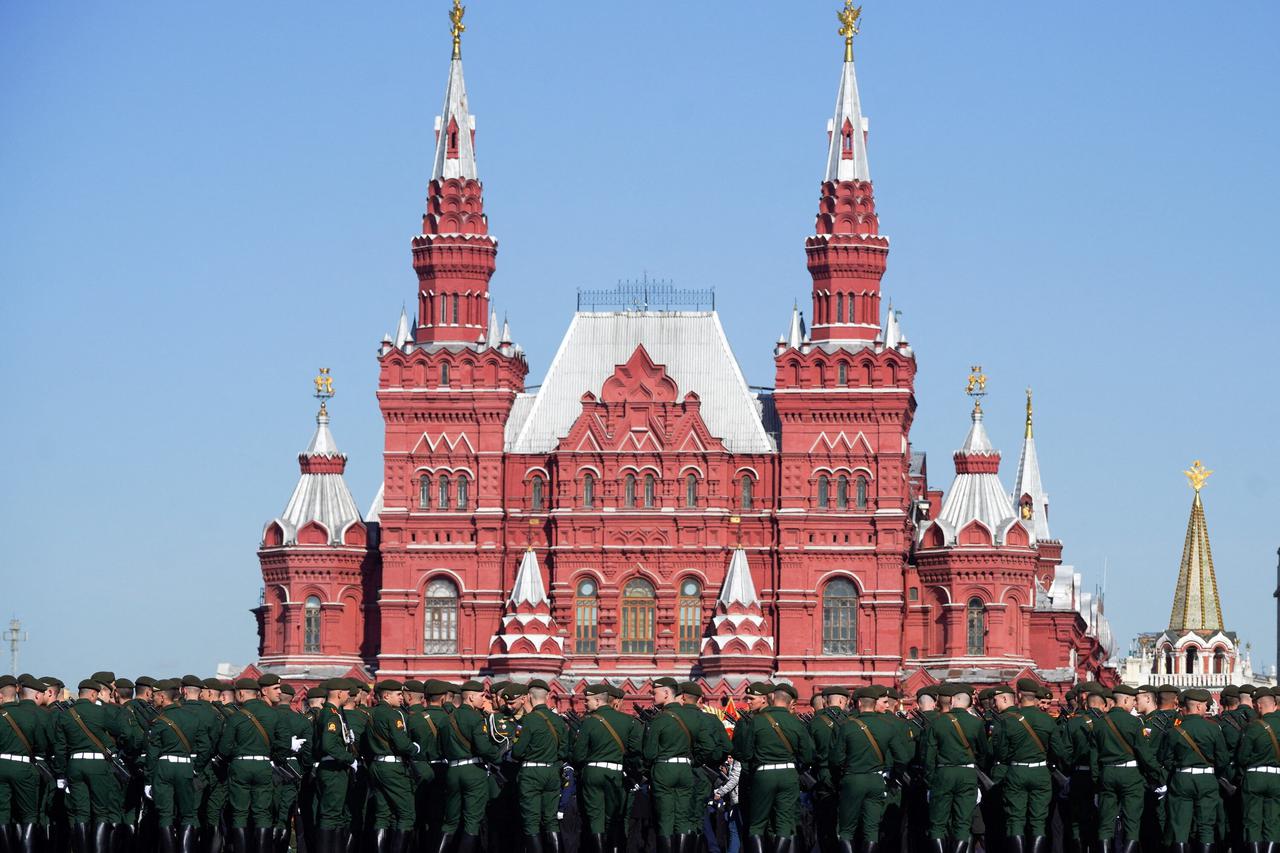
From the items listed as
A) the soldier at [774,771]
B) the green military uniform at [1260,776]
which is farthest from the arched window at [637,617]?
the green military uniform at [1260,776]

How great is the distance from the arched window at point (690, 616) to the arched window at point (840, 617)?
3.52 metres

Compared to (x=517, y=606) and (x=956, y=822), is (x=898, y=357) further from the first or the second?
(x=956, y=822)

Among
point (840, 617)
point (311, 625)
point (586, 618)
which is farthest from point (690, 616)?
point (311, 625)

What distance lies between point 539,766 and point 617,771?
3.32 feet

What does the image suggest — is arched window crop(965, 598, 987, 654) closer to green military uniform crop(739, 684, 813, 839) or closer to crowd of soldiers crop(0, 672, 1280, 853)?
crowd of soldiers crop(0, 672, 1280, 853)

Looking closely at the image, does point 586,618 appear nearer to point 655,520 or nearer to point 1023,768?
point 655,520

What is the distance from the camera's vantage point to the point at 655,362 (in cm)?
8462

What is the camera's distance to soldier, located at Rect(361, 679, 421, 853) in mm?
34438

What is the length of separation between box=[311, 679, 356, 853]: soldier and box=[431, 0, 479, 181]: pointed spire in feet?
166

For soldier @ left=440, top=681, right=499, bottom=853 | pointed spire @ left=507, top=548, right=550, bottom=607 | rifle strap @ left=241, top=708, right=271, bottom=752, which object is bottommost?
soldier @ left=440, top=681, right=499, bottom=853

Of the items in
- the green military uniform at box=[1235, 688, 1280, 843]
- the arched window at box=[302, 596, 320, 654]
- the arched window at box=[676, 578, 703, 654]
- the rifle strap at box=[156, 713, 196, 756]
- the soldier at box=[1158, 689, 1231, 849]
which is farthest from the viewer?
the arched window at box=[302, 596, 320, 654]

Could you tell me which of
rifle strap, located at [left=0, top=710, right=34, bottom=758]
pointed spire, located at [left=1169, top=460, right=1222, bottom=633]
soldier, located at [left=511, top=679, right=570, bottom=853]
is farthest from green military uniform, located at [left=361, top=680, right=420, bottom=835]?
pointed spire, located at [left=1169, top=460, right=1222, bottom=633]

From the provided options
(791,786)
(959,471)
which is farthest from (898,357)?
(791,786)

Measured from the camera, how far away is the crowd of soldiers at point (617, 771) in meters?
33.8
